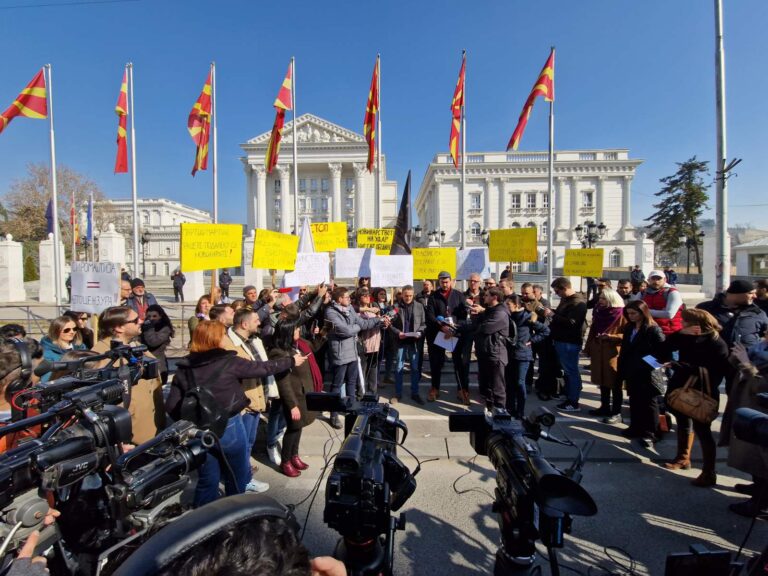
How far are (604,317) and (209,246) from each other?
6.29 meters

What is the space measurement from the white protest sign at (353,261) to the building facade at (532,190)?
47703mm

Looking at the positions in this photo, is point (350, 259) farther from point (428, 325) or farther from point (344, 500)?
point (344, 500)

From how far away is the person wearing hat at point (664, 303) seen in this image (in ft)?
18.9

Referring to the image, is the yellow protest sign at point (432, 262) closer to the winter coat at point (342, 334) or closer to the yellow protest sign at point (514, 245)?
the yellow protest sign at point (514, 245)

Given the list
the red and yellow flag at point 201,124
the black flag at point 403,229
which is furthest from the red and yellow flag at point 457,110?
the red and yellow flag at point 201,124

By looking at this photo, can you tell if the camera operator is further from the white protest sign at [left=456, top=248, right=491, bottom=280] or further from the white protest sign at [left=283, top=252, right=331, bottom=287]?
the white protest sign at [left=456, top=248, right=491, bottom=280]

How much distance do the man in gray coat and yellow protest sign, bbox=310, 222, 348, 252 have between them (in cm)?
368

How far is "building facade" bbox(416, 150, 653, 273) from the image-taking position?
181 feet

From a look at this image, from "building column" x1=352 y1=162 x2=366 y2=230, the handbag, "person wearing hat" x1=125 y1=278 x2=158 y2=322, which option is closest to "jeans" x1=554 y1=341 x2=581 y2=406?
the handbag

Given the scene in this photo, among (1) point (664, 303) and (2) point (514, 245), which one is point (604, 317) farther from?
(2) point (514, 245)

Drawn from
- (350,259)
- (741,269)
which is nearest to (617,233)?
(741,269)

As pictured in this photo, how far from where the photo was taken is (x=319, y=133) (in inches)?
2589

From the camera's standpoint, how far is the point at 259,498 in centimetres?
84

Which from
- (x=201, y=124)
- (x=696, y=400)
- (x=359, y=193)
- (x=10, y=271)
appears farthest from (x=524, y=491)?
(x=359, y=193)
